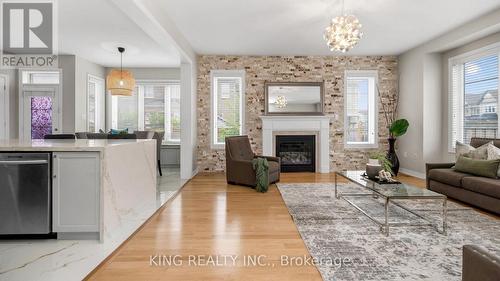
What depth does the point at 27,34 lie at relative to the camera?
5215 millimetres

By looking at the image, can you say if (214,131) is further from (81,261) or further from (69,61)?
(81,261)

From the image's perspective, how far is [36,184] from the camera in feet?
8.70

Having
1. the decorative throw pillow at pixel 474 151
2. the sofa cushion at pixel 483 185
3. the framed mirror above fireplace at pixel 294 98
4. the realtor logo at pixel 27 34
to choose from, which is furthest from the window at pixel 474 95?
the realtor logo at pixel 27 34

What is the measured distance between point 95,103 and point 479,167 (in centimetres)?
841

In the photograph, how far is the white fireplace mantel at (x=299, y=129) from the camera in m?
6.86

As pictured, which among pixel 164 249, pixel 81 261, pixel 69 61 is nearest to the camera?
pixel 81 261

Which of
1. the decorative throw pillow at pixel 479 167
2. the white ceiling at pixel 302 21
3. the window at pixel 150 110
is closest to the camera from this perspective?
the decorative throw pillow at pixel 479 167

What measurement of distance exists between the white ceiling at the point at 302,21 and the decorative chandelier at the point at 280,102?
1158 millimetres

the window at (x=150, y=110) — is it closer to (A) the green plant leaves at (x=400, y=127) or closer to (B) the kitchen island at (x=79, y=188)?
(B) the kitchen island at (x=79, y=188)

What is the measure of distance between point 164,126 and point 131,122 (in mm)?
955

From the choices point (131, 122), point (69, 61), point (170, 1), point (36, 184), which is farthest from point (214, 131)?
point (36, 184)

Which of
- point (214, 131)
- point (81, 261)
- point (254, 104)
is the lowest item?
point (81, 261)

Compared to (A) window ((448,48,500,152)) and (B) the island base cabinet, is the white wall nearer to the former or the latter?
(A) window ((448,48,500,152))

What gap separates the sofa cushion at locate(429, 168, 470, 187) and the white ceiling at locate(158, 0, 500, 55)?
2478mm
